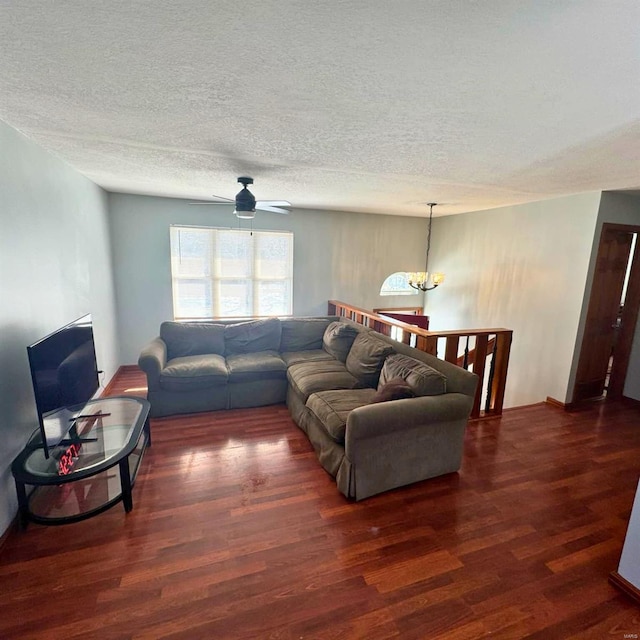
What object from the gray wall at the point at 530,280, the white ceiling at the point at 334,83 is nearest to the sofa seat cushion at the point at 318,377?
the white ceiling at the point at 334,83

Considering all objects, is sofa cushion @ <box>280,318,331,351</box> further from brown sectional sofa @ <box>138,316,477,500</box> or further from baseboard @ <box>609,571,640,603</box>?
baseboard @ <box>609,571,640,603</box>

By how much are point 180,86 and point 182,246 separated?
12.6 feet

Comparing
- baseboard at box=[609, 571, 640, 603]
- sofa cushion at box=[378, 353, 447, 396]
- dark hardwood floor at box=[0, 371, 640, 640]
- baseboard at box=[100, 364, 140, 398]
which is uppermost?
sofa cushion at box=[378, 353, 447, 396]

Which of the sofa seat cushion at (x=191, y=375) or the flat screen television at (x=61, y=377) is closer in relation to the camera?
the flat screen television at (x=61, y=377)

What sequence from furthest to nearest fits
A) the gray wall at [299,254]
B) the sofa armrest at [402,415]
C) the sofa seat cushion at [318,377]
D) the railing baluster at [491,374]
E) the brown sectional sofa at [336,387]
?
the gray wall at [299,254] < the railing baluster at [491,374] < the sofa seat cushion at [318,377] < the brown sectional sofa at [336,387] < the sofa armrest at [402,415]

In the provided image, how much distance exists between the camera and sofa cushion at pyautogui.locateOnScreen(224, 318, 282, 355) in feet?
13.8

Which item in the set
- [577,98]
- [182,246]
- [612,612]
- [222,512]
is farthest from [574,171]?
[182,246]

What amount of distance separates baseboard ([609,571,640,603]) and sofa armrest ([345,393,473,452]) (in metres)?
1.12

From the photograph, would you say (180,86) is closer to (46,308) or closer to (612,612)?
(46,308)

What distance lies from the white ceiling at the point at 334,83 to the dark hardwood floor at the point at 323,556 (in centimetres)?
243

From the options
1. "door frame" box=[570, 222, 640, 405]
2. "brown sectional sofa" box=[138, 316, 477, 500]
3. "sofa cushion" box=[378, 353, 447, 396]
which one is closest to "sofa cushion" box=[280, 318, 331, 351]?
"brown sectional sofa" box=[138, 316, 477, 500]

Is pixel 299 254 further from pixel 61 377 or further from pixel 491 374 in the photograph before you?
pixel 61 377

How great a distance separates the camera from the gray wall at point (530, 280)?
388 cm

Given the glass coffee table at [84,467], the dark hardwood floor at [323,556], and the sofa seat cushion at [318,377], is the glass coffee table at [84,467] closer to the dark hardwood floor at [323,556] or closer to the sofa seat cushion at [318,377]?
the dark hardwood floor at [323,556]
